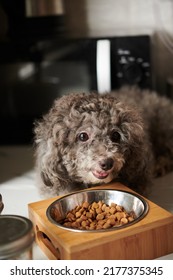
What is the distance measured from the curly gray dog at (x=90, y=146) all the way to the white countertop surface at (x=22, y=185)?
0.08 meters

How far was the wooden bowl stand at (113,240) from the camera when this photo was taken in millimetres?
893

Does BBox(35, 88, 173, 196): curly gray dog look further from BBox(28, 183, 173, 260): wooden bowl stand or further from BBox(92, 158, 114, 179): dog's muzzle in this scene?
A: BBox(28, 183, 173, 260): wooden bowl stand

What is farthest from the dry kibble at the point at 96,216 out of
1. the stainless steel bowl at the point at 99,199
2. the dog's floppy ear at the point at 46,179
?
the dog's floppy ear at the point at 46,179

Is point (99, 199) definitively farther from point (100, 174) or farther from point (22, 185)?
point (22, 185)

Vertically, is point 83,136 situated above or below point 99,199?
above

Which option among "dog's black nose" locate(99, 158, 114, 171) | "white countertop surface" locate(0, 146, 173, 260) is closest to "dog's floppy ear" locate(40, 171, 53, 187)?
"white countertop surface" locate(0, 146, 173, 260)

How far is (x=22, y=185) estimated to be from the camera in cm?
147

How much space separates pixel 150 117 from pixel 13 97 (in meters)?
0.62

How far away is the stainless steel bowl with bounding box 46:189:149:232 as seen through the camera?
1.04m

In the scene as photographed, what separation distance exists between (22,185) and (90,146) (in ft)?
1.35

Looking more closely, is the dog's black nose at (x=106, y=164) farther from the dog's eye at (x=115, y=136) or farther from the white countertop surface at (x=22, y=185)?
the white countertop surface at (x=22, y=185)

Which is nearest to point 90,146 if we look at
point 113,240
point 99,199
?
point 99,199

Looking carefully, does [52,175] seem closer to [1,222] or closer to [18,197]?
[18,197]
